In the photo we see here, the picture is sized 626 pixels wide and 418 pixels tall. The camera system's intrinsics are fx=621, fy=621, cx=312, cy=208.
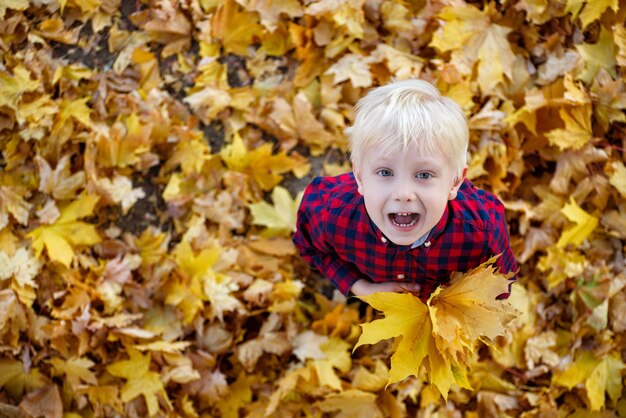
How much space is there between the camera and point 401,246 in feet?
5.55

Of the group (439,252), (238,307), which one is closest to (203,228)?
(238,307)

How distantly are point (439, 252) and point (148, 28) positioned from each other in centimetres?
162

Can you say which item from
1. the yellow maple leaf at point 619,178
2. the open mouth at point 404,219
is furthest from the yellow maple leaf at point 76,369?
the yellow maple leaf at point 619,178

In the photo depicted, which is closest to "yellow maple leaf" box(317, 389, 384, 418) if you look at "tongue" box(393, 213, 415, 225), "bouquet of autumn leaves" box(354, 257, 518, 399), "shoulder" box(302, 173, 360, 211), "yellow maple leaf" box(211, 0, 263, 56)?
"bouquet of autumn leaves" box(354, 257, 518, 399)

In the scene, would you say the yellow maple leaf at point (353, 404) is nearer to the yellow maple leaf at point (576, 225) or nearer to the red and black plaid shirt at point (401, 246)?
the red and black plaid shirt at point (401, 246)

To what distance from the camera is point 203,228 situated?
2.52 m

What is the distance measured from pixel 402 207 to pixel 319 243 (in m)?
0.52

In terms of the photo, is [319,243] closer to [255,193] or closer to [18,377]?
[255,193]

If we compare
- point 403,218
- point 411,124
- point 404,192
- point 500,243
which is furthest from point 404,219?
point 500,243

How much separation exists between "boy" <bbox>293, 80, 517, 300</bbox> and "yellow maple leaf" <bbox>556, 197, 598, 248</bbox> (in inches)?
26.4

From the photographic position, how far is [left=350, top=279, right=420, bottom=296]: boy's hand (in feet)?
6.00

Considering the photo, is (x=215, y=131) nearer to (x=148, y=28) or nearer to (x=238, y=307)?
(x=148, y=28)

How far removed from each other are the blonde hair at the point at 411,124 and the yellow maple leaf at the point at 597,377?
130cm

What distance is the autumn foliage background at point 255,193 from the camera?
235cm
